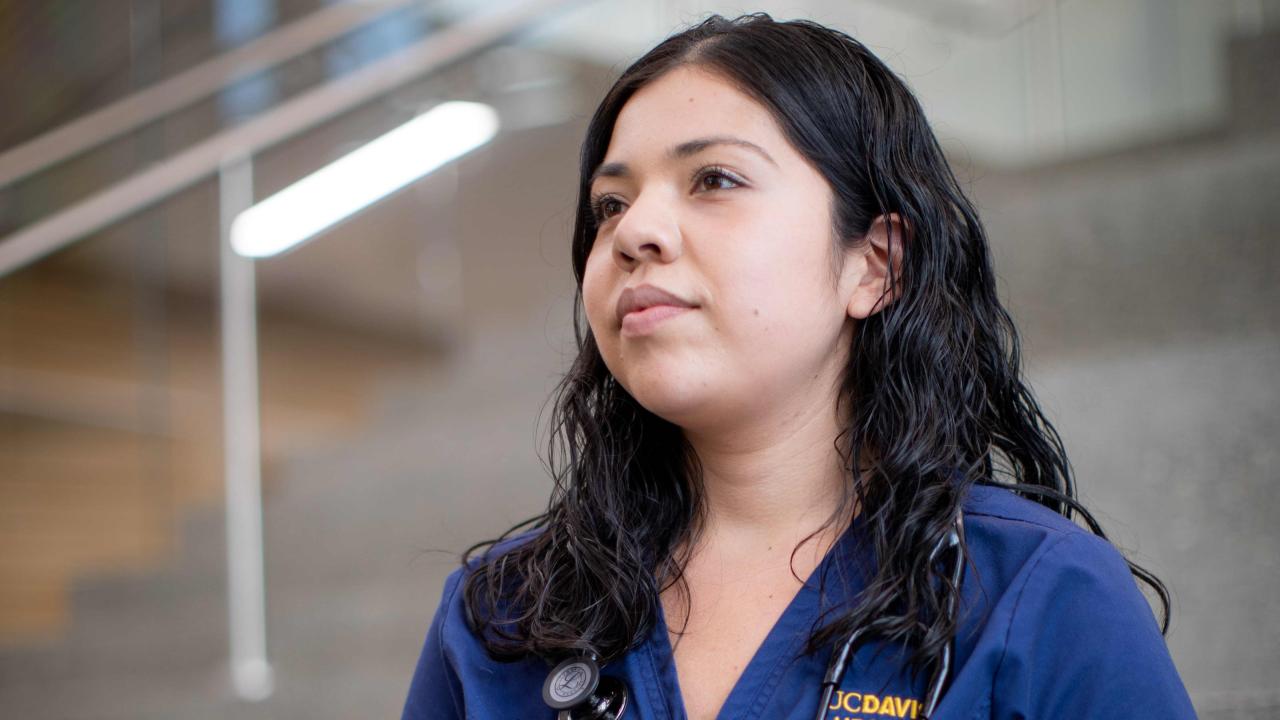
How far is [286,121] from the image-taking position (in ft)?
10.6

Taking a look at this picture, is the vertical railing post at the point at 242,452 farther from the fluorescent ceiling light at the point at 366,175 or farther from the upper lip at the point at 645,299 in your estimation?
the upper lip at the point at 645,299

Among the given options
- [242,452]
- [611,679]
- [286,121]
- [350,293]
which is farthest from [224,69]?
[611,679]

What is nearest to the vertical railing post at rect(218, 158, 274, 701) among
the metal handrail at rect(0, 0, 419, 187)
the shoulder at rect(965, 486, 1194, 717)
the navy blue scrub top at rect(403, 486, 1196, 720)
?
the metal handrail at rect(0, 0, 419, 187)

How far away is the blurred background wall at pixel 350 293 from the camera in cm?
224

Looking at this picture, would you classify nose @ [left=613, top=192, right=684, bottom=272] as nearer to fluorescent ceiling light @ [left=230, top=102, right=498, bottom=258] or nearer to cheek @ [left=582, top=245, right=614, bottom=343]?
cheek @ [left=582, top=245, right=614, bottom=343]

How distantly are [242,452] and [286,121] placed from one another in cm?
81

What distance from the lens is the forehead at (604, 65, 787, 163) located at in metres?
1.18

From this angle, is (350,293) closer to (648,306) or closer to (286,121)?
(286,121)

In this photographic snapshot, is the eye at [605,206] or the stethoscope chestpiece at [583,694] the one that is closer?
the stethoscope chestpiece at [583,694]

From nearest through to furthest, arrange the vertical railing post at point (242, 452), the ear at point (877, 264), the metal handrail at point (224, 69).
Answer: the ear at point (877, 264) < the vertical railing post at point (242, 452) < the metal handrail at point (224, 69)

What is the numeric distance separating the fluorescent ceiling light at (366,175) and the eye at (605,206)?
199cm

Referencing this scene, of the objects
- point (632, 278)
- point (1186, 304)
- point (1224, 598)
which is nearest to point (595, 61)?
point (1186, 304)

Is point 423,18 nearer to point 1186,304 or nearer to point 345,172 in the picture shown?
point 345,172

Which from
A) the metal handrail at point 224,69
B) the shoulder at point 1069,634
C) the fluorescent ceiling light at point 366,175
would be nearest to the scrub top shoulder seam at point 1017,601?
the shoulder at point 1069,634
